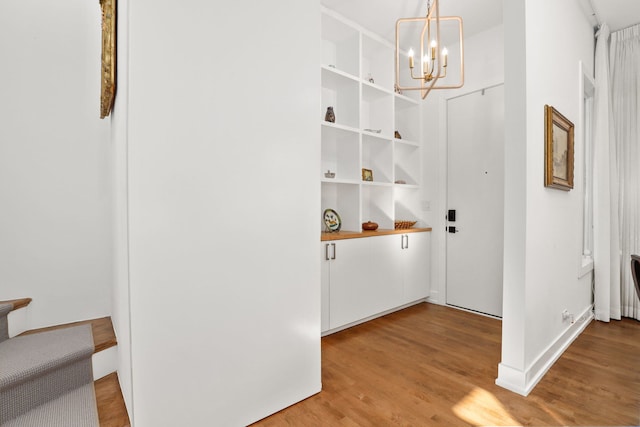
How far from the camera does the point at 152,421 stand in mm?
1327

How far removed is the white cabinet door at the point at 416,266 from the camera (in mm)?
3555

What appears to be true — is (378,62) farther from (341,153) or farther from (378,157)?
(341,153)

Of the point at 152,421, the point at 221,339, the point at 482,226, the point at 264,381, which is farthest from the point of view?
the point at 482,226

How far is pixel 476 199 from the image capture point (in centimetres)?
350

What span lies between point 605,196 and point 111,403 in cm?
429

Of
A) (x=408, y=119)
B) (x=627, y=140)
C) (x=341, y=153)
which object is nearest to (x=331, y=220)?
(x=341, y=153)

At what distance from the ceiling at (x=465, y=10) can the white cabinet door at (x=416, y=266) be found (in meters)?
2.22

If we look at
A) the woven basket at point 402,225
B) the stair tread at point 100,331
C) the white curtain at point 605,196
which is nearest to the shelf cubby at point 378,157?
the woven basket at point 402,225

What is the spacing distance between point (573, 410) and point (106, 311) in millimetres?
2947

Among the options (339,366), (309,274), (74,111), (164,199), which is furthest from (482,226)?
(74,111)

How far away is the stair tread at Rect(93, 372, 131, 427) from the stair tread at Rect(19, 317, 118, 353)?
0.57 feet

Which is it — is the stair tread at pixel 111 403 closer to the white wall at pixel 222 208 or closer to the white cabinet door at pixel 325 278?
the white wall at pixel 222 208

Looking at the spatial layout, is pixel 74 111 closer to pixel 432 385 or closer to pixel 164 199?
pixel 164 199

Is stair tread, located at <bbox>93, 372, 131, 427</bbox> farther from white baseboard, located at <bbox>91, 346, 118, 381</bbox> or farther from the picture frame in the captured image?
the picture frame
